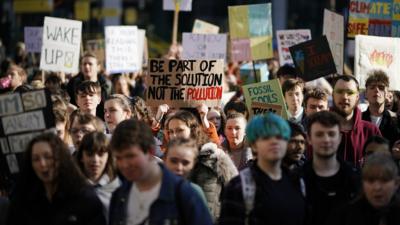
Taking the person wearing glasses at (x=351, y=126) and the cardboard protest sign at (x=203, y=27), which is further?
the cardboard protest sign at (x=203, y=27)

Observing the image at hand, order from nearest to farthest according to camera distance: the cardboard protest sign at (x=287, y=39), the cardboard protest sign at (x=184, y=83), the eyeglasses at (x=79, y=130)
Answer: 1. the eyeglasses at (x=79, y=130)
2. the cardboard protest sign at (x=184, y=83)
3. the cardboard protest sign at (x=287, y=39)

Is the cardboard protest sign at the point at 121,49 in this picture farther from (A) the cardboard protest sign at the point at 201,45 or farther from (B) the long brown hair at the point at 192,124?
(B) the long brown hair at the point at 192,124

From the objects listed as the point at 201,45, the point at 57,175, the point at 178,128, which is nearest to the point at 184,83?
the point at 178,128

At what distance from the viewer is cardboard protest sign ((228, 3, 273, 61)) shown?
14.6 meters

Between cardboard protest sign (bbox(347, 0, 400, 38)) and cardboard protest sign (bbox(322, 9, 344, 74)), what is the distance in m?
0.23

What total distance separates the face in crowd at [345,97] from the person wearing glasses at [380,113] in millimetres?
865

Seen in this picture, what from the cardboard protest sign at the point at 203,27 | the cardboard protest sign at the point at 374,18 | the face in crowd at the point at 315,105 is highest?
the cardboard protest sign at the point at 374,18

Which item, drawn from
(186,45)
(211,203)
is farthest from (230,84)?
(211,203)

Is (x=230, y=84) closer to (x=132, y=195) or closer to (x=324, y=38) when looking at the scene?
(x=324, y=38)

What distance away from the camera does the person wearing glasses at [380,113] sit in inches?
368

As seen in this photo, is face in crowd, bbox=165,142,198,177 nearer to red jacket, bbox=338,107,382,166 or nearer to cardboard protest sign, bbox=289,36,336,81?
red jacket, bbox=338,107,382,166

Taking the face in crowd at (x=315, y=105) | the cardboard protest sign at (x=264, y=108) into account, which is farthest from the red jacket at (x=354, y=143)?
the cardboard protest sign at (x=264, y=108)

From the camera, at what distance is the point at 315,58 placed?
11.3m

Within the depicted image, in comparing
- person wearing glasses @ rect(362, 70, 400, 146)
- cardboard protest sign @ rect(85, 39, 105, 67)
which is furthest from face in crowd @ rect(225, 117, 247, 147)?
cardboard protest sign @ rect(85, 39, 105, 67)
